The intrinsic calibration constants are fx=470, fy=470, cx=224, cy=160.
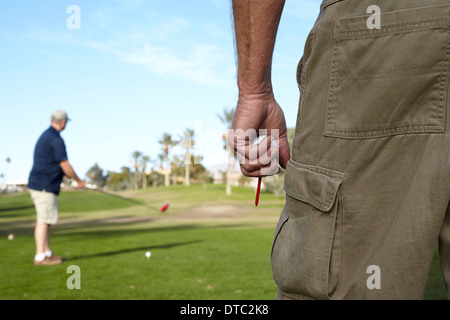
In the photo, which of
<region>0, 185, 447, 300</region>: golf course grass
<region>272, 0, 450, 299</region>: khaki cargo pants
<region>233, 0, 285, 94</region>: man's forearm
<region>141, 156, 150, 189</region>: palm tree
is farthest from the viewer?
<region>141, 156, 150, 189</region>: palm tree

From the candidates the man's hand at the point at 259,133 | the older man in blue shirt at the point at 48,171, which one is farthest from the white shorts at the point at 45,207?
the man's hand at the point at 259,133

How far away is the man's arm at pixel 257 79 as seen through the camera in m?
1.70

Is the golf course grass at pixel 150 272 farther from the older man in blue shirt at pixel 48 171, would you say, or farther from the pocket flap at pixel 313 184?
the pocket flap at pixel 313 184

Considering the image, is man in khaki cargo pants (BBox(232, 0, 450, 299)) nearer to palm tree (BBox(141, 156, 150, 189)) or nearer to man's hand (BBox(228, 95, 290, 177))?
man's hand (BBox(228, 95, 290, 177))

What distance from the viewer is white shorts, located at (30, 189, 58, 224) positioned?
7.23 metres

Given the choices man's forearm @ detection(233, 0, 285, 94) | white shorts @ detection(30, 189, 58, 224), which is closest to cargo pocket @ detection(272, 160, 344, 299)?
man's forearm @ detection(233, 0, 285, 94)

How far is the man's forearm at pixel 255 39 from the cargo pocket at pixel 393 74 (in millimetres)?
305

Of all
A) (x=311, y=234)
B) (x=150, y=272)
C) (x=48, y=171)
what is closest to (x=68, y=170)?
(x=48, y=171)

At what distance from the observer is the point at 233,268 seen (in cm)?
758

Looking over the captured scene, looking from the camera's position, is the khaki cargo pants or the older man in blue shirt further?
the older man in blue shirt

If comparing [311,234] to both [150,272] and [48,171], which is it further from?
[48,171]

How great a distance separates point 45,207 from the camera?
725 cm

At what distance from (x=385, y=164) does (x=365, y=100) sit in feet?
0.67

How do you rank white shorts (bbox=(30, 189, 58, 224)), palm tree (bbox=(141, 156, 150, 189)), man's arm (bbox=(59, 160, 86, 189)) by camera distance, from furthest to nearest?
palm tree (bbox=(141, 156, 150, 189)) < man's arm (bbox=(59, 160, 86, 189)) < white shorts (bbox=(30, 189, 58, 224))
